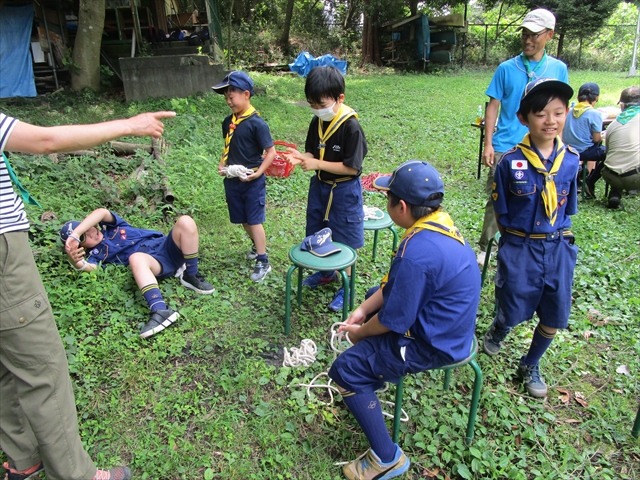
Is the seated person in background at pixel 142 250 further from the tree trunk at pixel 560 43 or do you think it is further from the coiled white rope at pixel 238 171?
the tree trunk at pixel 560 43

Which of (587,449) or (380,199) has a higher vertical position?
(380,199)

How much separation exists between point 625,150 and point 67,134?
6.31 metres

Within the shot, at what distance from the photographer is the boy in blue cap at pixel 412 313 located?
1.92m

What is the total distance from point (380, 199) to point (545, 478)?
4.00 metres

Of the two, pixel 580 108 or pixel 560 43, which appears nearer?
pixel 580 108

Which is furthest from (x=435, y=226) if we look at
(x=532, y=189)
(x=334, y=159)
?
(x=334, y=159)

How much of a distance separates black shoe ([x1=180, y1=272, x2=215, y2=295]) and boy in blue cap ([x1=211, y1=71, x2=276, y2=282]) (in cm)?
42

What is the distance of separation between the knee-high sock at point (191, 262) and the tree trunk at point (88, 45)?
9027 millimetres

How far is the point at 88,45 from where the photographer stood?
10.1m

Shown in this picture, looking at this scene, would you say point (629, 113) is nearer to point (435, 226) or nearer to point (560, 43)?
point (435, 226)

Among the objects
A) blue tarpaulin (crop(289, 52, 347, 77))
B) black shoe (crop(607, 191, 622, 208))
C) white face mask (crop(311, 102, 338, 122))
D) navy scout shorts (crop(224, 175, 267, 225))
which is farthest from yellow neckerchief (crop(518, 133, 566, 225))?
blue tarpaulin (crop(289, 52, 347, 77))

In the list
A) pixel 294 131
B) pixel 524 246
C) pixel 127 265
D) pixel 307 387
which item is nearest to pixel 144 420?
pixel 307 387

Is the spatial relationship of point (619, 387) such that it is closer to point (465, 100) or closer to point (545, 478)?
point (545, 478)

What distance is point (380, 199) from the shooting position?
5.81 metres
